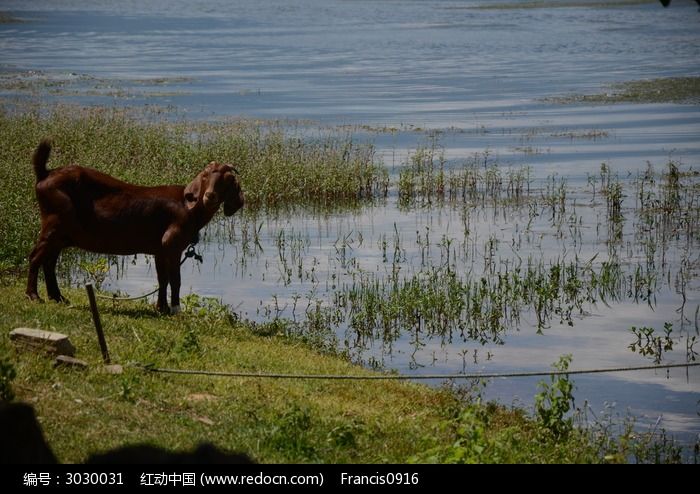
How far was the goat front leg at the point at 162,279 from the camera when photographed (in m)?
13.0

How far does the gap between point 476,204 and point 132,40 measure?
47363mm

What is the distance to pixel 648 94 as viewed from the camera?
3859 cm

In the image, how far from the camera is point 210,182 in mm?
12719

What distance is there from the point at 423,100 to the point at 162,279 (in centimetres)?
2741

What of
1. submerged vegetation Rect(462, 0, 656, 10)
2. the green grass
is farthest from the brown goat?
submerged vegetation Rect(462, 0, 656, 10)

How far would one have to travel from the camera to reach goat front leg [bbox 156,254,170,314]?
13008mm

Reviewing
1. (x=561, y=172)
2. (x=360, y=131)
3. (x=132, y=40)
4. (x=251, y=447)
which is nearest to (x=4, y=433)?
(x=251, y=447)

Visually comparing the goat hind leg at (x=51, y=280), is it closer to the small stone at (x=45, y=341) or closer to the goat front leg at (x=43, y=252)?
the goat front leg at (x=43, y=252)

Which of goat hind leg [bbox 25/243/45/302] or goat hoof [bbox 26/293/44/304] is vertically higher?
goat hind leg [bbox 25/243/45/302]

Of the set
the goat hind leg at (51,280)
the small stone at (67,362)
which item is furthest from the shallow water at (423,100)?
the small stone at (67,362)

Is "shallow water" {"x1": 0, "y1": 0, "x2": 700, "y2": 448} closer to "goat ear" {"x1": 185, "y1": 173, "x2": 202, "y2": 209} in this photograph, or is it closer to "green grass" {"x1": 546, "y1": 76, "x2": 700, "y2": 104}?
"green grass" {"x1": 546, "y1": 76, "x2": 700, "y2": 104}

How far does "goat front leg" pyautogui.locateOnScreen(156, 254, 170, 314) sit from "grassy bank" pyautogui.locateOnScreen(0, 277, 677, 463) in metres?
0.18

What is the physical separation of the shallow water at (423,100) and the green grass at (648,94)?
39.0 inches

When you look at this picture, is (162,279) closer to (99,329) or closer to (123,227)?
(123,227)
